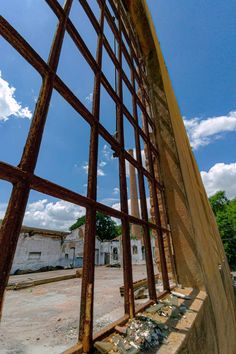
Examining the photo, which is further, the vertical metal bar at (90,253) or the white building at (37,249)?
the white building at (37,249)

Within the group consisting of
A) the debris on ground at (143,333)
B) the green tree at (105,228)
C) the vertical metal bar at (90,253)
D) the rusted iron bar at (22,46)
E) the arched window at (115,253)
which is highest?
the green tree at (105,228)

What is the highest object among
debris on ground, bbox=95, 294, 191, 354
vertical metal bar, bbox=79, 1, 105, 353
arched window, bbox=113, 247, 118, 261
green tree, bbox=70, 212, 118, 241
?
green tree, bbox=70, 212, 118, 241

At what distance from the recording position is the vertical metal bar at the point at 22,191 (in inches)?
20.1

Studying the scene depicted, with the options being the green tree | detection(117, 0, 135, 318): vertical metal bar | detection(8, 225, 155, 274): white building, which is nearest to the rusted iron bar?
detection(117, 0, 135, 318): vertical metal bar

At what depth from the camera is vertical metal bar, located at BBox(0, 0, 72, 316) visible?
0.51 meters

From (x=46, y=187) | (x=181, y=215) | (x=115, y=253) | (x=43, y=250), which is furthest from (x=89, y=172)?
(x=115, y=253)

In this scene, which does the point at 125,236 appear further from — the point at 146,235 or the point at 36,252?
the point at 36,252

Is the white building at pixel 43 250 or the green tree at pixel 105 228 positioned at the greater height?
the green tree at pixel 105 228

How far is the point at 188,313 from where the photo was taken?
1.16m

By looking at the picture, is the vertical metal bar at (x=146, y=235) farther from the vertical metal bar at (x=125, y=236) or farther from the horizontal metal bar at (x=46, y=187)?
the horizontal metal bar at (x=46, y=187)

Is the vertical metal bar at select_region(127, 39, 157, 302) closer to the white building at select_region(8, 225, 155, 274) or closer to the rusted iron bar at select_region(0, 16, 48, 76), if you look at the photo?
the rusted iron bar at select_region(0, 16, 48, 76)

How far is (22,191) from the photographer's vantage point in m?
0.59

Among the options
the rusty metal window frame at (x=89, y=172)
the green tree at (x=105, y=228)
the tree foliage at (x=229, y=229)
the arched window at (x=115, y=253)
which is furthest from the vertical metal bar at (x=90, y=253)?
the green tree at (x=105, y=228)

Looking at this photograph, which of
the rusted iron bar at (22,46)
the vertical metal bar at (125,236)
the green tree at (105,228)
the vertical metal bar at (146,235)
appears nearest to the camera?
the rusted iron bar at (22,46)
